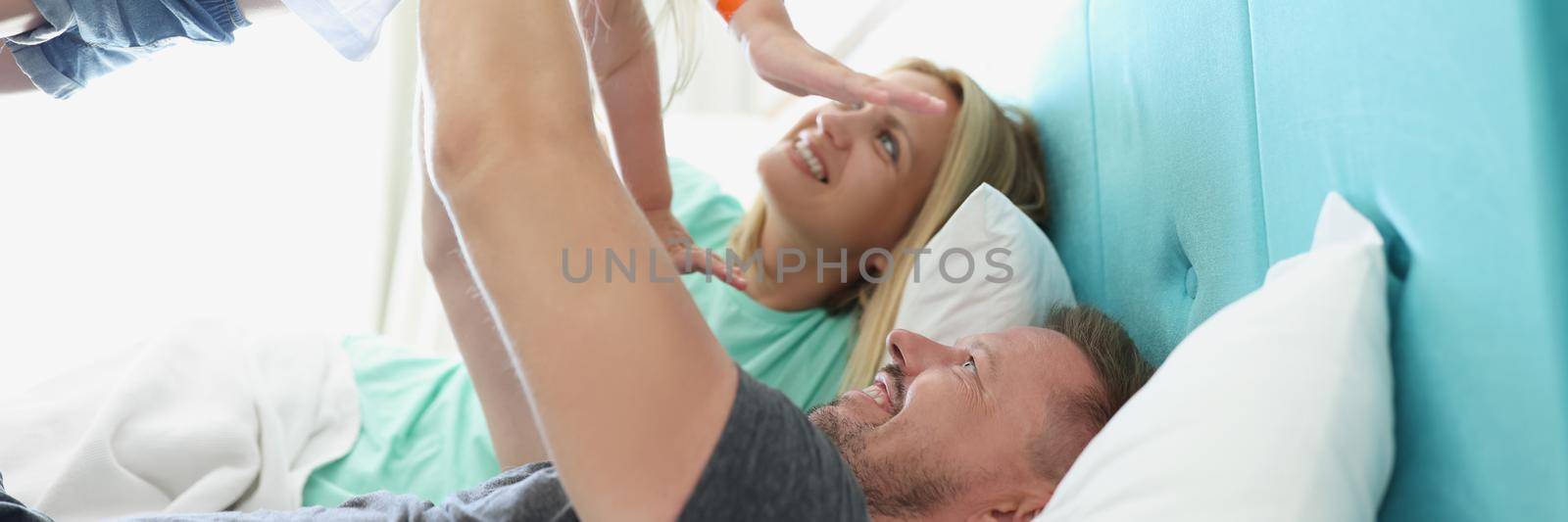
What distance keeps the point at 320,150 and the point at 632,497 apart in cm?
206

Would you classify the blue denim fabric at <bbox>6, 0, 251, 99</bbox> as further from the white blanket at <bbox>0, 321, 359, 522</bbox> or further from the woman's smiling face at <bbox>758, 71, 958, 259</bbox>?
the woman's smiling face at <bbox>758, 71, 958, 259</bbox>

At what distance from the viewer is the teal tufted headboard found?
538 millimetres

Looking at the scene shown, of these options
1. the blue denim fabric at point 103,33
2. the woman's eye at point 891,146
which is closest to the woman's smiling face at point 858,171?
the woman's eye at point 891,146

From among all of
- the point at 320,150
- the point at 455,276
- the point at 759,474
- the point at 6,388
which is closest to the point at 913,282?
the point at 455,276

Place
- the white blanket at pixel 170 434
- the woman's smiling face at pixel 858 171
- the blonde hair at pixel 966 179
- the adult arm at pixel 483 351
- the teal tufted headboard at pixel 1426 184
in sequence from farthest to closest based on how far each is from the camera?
the woman's smiling face at pixel 858 171
the blonde hair at pixel 966 179
the adult arm at pixel 483 351
the white blanket at pixel 170 434
the teal tufted headboard at pixel 1426 184

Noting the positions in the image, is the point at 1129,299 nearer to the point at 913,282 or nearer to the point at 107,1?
the point at 913,282

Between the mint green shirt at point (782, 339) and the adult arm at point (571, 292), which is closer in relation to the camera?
the adult arm at point (571, 292)

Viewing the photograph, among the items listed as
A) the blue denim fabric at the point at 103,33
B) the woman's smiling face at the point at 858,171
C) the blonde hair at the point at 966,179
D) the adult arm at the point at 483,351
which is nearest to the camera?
the blue denim fabric at the point at 103,33

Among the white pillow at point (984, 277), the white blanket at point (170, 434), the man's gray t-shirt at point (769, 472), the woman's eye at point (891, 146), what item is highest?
the man's gray t-shirt at point (769, 472)

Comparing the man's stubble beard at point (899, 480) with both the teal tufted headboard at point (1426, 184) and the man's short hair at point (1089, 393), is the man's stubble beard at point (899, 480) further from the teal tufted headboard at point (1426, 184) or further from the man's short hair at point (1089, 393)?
the teal tufted headboard at point (1426, 184)

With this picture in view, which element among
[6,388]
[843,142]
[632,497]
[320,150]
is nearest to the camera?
[632,497]

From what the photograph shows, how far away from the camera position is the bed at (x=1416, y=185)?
538 millimetres

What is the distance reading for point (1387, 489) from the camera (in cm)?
69

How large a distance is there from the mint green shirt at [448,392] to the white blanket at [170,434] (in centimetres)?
5
